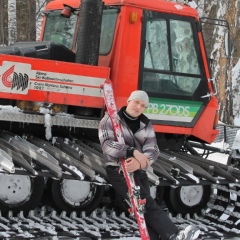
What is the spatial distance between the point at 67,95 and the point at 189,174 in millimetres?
1578

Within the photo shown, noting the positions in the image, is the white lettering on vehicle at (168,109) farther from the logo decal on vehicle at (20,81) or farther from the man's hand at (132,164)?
the man's hand at (132,164)

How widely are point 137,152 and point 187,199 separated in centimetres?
265

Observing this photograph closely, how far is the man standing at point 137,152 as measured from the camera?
5711mm

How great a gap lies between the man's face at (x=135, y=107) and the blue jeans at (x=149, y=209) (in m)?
0.54

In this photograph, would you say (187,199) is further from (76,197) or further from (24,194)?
(24,194)

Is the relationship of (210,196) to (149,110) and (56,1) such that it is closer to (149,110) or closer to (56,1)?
(149,110)

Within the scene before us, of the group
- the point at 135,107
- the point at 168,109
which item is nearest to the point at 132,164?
the point at 135,107

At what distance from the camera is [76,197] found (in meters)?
7.40

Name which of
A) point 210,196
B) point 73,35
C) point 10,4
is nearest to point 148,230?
point 210,196

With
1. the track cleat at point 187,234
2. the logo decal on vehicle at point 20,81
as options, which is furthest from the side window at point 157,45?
the track cleat at point 187,234

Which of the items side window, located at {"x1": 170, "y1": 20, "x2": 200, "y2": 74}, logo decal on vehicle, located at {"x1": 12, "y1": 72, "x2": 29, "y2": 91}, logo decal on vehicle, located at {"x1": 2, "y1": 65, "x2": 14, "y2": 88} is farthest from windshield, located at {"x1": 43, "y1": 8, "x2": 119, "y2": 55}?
logo decal on vehicle, located at {"x1": 2, "y1": 65, "x2": 14, "y2": 88}

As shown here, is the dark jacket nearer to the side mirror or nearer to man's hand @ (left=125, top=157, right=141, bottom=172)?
man's hand @ (left=125, top=157, right=141, bottom=172)

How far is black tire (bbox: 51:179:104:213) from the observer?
7.31m

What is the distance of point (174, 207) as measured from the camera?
26.3ft
